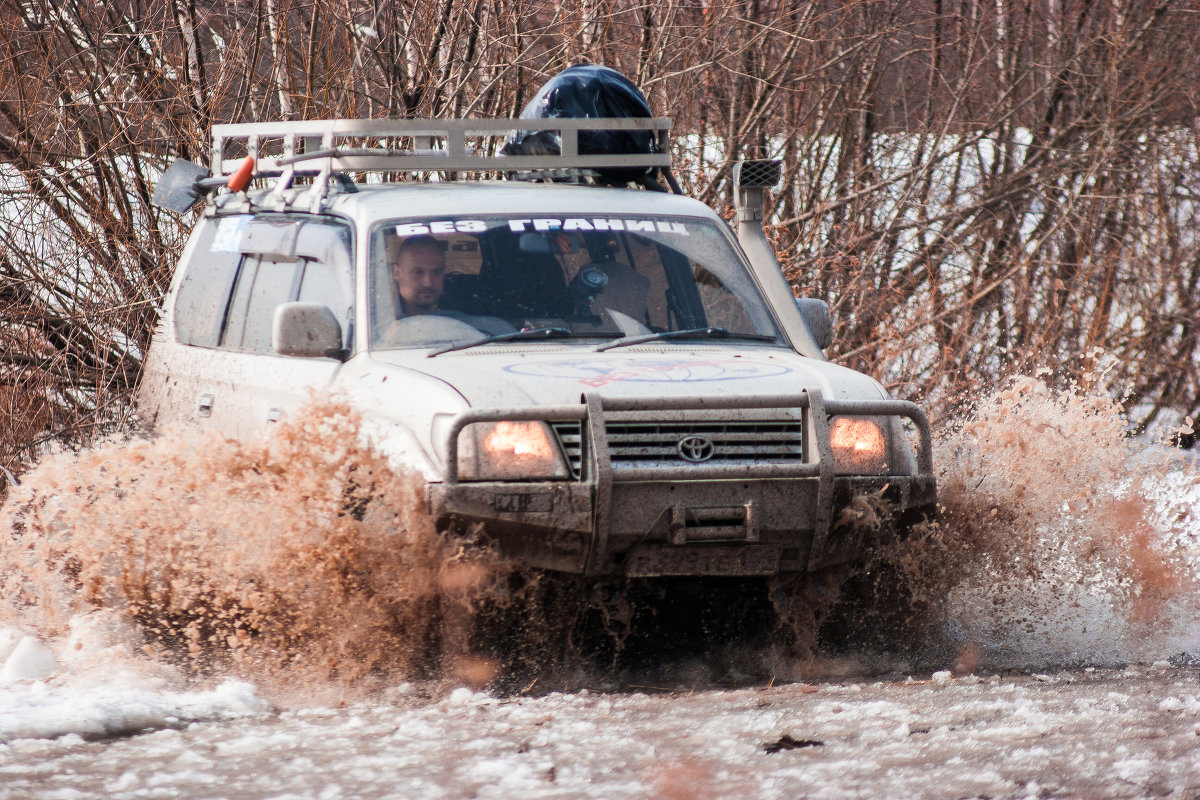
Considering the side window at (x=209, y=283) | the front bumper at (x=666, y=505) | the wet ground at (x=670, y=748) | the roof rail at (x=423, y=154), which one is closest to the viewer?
the wet ground at (x=670, y=748)

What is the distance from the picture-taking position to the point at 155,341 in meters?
7.34

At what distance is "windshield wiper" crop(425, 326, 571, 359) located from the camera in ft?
18.2

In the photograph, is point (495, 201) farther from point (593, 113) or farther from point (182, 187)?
point (182, 187)

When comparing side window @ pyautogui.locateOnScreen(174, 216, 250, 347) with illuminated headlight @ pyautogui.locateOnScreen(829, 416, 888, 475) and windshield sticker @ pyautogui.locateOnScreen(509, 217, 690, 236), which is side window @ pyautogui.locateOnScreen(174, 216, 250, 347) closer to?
windshield sticker @ pyautogui.locateOnScreen(509, 217, 690, 236)

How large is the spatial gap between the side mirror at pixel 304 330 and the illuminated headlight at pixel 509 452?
854mm

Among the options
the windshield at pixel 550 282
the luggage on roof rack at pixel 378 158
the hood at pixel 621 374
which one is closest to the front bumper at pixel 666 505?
the hood at pixel 621 374

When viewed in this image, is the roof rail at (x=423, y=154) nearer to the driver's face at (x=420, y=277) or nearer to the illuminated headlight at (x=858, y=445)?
the driver's face at (x=420, y=277)

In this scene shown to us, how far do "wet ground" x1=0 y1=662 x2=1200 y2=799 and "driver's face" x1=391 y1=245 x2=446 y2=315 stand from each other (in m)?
1.52

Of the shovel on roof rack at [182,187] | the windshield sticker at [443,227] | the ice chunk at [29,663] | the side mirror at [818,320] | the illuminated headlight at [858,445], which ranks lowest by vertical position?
the ice chunk at [29,663]

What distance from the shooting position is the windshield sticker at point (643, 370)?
17.1ft

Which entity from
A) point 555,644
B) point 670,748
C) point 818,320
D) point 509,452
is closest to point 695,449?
point 509,452

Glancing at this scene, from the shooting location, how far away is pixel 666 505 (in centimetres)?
497

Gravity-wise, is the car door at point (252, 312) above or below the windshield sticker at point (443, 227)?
below

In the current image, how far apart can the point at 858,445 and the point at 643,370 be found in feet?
2.68
